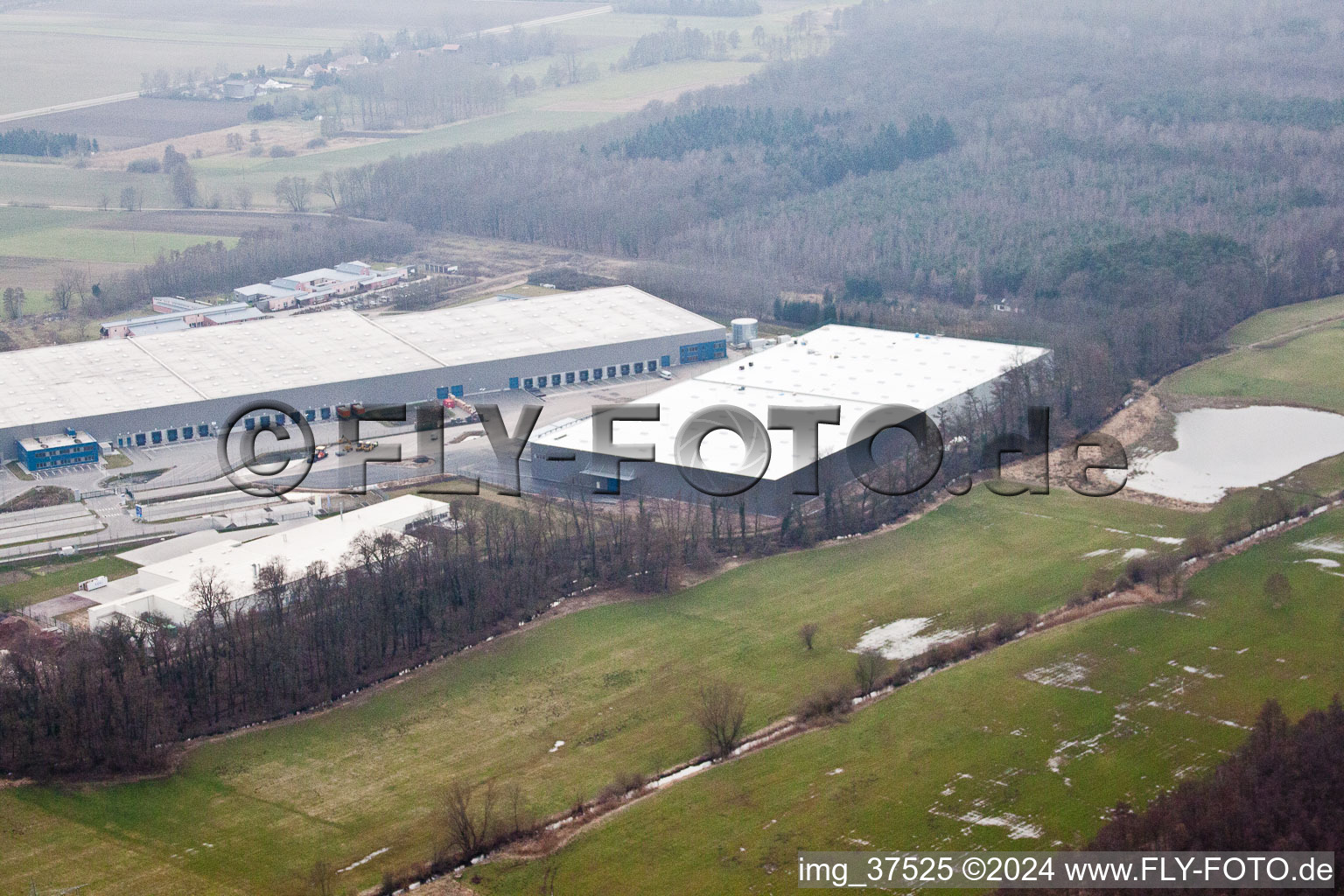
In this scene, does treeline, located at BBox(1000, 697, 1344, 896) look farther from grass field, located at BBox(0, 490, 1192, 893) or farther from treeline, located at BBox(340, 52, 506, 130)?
treeline, located at BBox(340, 52, 506, 130)

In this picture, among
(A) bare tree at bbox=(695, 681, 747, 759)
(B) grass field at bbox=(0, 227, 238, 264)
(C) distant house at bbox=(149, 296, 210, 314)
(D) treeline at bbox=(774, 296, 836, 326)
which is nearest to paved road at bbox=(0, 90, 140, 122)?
(B) grass field at bbox=(0, 227, 238, 264)

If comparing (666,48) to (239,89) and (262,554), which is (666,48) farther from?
(262,554)

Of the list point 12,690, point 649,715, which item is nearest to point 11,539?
point 12,690

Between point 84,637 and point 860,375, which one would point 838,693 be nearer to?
point 84,637

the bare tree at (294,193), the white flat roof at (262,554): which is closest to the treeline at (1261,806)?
the white flat roof at (262,554)

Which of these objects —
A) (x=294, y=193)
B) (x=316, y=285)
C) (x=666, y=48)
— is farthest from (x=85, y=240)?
(x=666, y=48)

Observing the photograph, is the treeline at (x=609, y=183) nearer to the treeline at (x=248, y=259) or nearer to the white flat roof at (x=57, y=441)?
the treeline at (x=248, y=259)
